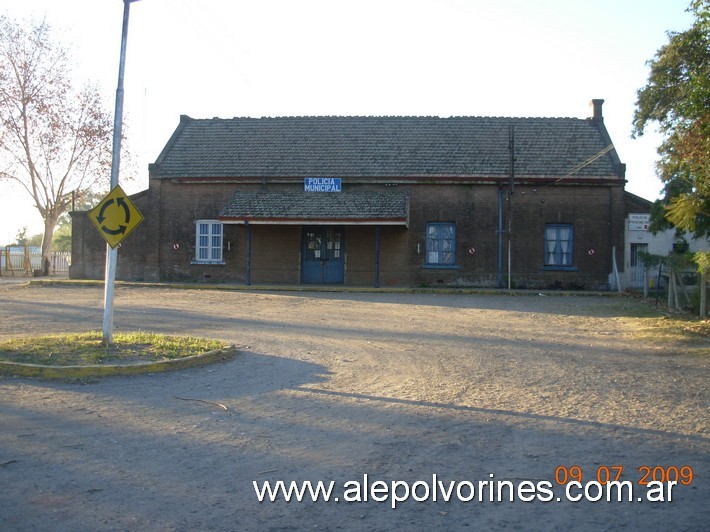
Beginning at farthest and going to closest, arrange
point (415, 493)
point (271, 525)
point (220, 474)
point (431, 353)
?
point (431, 353) < point (220, 474) < point (415, 493) < point (271, 525)

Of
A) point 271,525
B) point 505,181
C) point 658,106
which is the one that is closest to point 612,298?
point 505,181

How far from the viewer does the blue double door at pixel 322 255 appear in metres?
26.9

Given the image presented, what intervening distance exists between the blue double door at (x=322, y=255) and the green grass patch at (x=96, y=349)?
15.8 metres

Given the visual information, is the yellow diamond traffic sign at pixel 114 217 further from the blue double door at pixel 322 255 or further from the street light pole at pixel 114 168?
the blue double door at pixel 322 255

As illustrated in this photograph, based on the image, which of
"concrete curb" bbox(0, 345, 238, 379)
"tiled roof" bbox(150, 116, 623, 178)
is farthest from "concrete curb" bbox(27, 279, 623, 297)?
"concrete curb" bbox(0, 345, 238, 379)

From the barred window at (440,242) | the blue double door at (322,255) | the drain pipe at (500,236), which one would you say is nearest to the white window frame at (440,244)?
the barred window at (440,242)

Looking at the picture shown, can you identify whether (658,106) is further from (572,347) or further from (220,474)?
(220,474)

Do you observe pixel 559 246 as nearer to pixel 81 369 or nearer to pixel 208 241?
pixel 208 241

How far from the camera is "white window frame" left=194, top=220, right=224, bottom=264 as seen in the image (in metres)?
27.5

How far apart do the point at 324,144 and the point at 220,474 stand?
79.8ft

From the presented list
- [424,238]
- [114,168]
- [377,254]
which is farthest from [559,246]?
[114,168]

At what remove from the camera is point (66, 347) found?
986 cm

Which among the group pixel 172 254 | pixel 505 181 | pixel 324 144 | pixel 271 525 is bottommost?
pixel 271 525

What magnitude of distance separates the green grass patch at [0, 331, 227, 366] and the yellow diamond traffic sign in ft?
5.24
